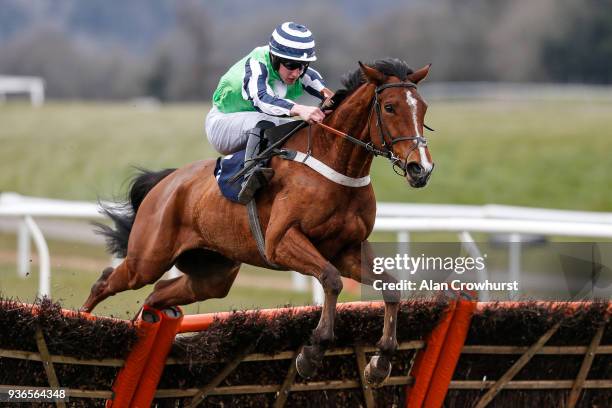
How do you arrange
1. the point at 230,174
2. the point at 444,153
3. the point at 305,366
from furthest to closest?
the point at 444,153 < the point at 230,174 < the point at 305,366

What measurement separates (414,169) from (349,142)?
64 cm

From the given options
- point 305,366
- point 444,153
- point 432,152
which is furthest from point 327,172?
point 444,153

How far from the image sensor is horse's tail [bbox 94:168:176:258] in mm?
6707

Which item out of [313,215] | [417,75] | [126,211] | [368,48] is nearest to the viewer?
[417,75]

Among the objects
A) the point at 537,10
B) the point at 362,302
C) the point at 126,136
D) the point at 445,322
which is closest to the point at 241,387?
the point at 362,302

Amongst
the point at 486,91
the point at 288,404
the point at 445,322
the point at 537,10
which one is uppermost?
the point at 537,10

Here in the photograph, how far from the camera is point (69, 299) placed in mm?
8953

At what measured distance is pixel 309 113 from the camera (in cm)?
540

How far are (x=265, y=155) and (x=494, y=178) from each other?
12996 millimetres

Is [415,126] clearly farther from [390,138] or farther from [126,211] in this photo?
[126,211]

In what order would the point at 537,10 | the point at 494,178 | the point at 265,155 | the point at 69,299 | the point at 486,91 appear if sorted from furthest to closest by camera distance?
the point at 537,10
the point at 486,91
the point at 494,178
the point at 69,299
the point at 265,155

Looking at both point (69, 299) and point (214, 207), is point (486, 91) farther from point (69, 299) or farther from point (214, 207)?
point (214, 207)

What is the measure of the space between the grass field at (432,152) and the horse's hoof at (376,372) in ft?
18.6

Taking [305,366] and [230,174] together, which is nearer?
[305,366]
